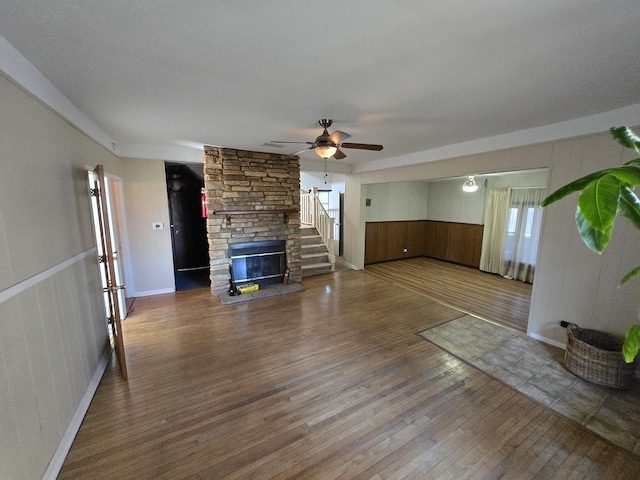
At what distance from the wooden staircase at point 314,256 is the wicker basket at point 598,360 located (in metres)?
4.32

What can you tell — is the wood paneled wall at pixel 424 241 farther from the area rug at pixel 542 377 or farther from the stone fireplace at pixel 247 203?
the area rug at pixel 542 377

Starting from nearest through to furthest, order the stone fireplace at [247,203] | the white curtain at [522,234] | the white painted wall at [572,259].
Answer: the white painted wall at [572,259], the stone fireplace at [247,203], the white curtain at [522,234]

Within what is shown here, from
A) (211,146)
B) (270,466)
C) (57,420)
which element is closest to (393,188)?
(211,146)

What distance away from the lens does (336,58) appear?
1.61 meters

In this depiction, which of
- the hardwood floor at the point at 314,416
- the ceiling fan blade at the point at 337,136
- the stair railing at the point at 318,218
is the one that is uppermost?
the ceiling fan blade at the point at 337,136

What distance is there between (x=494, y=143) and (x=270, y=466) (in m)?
4.31

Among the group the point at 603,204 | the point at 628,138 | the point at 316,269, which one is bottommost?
the point at 316,269

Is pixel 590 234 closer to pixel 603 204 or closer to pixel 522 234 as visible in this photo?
pixel 603 204

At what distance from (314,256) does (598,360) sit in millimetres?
4769

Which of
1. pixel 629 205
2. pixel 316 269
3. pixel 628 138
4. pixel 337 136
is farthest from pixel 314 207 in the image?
pixel 629 205

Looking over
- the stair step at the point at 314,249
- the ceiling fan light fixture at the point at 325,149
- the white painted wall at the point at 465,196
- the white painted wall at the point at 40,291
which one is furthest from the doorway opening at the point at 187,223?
the white painted wall at the point at 465,196

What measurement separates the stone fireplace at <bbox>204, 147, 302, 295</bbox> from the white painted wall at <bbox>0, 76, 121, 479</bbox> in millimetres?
2090

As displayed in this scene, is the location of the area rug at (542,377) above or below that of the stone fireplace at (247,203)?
below

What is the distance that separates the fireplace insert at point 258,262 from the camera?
4.73 metres
